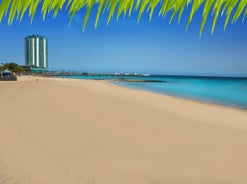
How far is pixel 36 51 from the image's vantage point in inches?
5290

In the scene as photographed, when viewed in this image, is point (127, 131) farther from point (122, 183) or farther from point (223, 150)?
point (122, 183)

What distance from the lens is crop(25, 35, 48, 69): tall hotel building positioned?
128625 mm

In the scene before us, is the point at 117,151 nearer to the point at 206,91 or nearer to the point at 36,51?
the point at 206,91

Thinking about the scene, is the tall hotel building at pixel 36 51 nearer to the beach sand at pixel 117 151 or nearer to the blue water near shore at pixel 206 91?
the blue water near shore at pixel 206 91

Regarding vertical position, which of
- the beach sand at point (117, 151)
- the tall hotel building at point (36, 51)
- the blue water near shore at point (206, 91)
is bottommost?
the blue water near shore at point (206, 91)

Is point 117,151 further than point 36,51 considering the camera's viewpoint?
No

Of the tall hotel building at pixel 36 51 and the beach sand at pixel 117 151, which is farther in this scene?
the tall hotel building at pixel 36 51

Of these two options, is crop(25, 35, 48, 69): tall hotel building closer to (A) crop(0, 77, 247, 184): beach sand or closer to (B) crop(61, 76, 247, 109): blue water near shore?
(B) crop(61, 76, 247, 109): blue water near shore

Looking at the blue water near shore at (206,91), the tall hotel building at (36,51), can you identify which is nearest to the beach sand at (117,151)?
the blue water near shore at (206,91)

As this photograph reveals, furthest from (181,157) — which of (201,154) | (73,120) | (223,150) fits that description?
(73,120)

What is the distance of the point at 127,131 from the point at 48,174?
333 centimetres

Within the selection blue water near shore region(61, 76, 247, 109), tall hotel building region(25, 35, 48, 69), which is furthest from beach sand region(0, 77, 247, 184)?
tall hotel building region(25, 35, 48, 69)

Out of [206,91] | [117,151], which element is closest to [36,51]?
[206,91]

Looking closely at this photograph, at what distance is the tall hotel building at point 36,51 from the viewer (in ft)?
422
